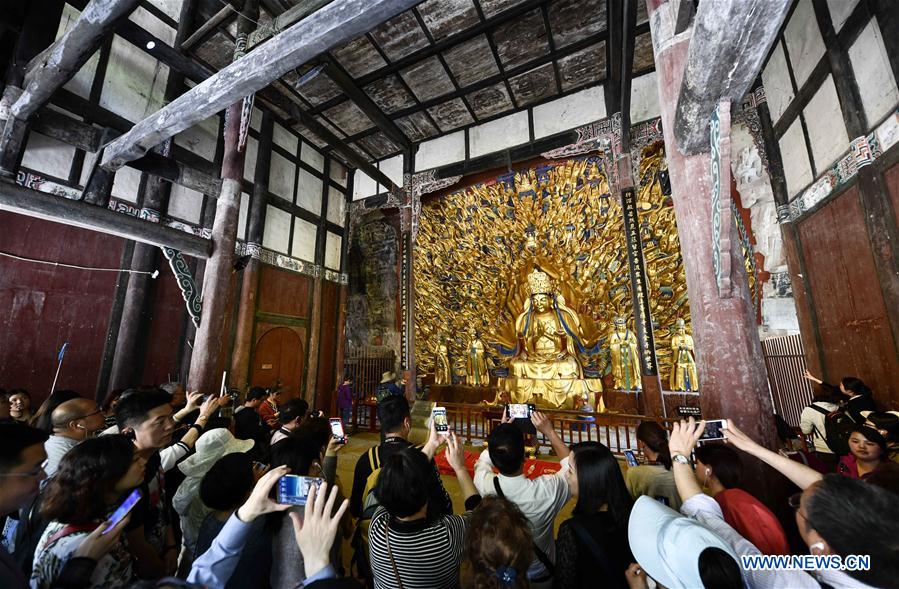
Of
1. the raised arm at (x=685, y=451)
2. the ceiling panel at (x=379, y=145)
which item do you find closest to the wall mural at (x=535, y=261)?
the ceiling panel at (x=379, y=145)

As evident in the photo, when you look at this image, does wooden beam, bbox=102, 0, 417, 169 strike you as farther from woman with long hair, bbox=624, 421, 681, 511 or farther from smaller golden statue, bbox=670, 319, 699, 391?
smaller golden statue, bbox=670, 319, 699, 391

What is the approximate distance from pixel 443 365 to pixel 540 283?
277 centimetres

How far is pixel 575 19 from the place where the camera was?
5.27 meters

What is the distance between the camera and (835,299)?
12.3ft

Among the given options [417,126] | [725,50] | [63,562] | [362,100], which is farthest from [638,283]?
[63,562]

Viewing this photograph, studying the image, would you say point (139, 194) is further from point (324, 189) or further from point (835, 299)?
point (835, 299)

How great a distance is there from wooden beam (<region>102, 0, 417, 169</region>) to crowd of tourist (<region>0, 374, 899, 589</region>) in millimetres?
2833

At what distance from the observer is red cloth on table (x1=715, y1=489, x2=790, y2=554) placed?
1.12m

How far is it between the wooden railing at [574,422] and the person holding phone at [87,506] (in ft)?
9.33

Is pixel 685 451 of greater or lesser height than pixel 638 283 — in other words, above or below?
below

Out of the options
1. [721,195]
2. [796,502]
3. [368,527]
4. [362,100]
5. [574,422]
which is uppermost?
[362,100]

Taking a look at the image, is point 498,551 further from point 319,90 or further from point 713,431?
point 319,90

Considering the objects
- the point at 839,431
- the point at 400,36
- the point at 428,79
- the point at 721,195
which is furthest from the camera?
the point at 428,79

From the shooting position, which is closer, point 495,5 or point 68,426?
point 68,426
